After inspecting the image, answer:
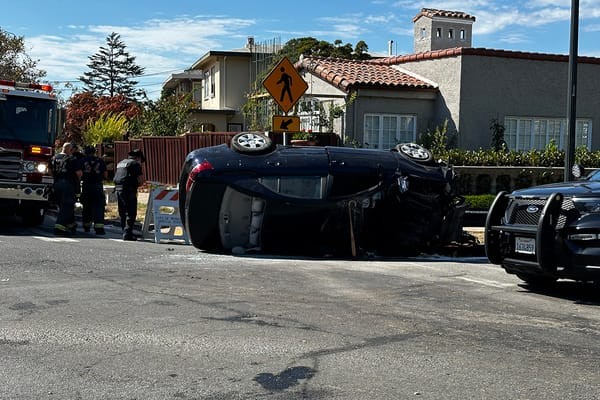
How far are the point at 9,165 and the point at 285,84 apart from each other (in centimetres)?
540

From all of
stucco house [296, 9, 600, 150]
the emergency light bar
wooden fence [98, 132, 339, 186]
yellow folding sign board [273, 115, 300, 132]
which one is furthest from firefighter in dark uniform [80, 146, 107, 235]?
stucco house [296, 9, 600, 150]

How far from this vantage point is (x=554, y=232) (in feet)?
25.3

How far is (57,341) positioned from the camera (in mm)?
5891

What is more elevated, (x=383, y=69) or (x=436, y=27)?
(x=436, y=27)

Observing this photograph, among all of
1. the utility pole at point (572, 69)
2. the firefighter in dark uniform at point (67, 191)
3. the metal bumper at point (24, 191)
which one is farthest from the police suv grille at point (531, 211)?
the metal bumper at point (24, 191)

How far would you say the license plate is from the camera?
7.98m

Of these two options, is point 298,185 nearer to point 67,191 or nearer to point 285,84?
point 285,84

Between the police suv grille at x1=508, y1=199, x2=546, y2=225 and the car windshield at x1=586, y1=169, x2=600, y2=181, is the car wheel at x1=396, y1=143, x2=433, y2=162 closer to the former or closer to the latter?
the car windshield at x1=586, y1=169, x2=600, y2=181

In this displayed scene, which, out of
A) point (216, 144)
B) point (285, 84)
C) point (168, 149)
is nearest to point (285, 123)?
point (285, 84)

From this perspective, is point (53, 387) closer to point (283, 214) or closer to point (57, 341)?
point (57, 341)

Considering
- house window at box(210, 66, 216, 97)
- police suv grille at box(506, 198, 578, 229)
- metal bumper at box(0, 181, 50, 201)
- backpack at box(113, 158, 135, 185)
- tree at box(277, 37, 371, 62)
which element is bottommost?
metal bumper at box(0, 181, 50, 201)

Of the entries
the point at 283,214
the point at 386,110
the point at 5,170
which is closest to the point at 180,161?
the point at 386,110

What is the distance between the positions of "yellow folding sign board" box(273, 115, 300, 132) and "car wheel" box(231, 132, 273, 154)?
88.8 inches

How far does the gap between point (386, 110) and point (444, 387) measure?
618 inches
